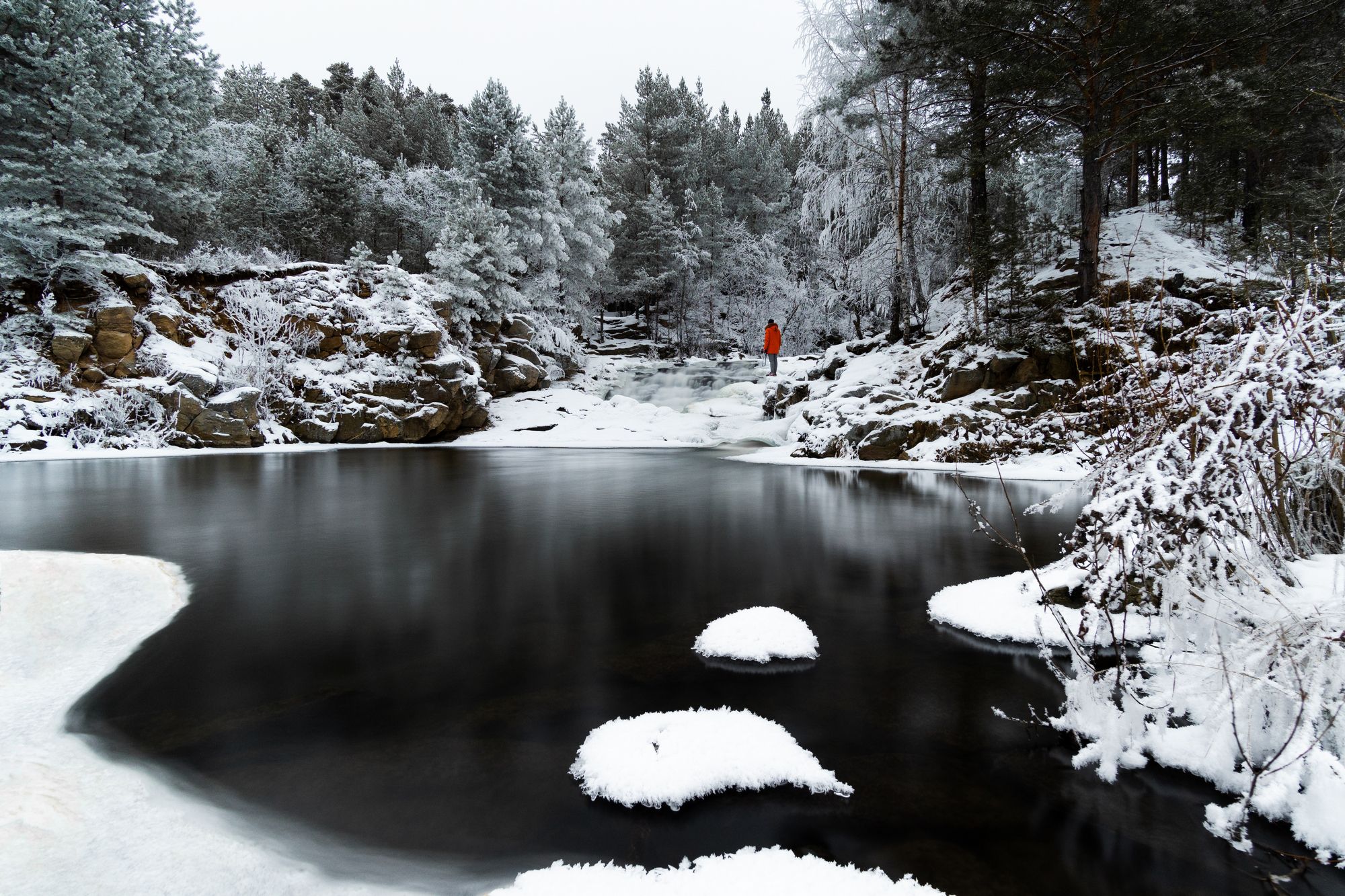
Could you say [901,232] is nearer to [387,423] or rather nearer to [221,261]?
[387,423]

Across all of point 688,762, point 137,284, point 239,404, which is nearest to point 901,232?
point 688,762

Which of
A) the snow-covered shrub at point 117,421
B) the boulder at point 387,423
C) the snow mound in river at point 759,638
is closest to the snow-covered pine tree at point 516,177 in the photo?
the boulder at point 387,423

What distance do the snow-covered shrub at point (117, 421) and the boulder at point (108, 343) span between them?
107 cm

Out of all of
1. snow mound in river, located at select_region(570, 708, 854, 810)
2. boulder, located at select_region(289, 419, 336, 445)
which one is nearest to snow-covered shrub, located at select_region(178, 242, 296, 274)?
boulder, located at select_region(289, 419, 336, 445)

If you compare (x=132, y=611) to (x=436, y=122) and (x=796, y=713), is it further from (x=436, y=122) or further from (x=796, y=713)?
(x=436, y=122)

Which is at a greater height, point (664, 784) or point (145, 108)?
point (145, 108)

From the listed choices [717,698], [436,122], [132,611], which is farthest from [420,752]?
[436,122]

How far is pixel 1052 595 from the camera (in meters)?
4.07

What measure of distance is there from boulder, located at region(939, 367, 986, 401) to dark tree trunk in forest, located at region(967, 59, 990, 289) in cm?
196

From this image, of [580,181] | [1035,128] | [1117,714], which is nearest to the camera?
[1117,714]

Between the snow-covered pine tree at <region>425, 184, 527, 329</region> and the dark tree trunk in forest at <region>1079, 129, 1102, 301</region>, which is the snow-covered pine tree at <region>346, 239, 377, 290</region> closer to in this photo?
the snow-covered pine tree at <region>425, 184, 527, 329</region>

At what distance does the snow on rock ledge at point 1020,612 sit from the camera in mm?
3643

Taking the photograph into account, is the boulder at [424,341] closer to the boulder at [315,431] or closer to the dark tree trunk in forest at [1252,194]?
the boulder at [315,431]

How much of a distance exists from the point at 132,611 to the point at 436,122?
43139mm
